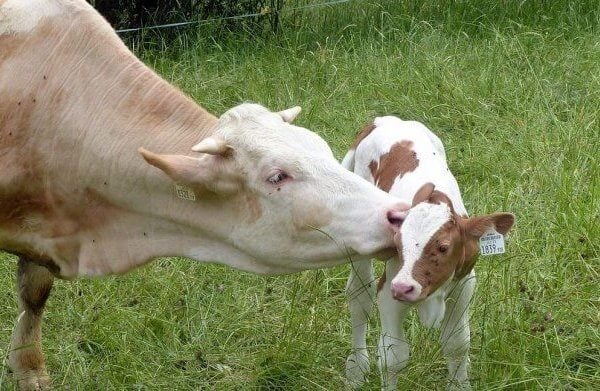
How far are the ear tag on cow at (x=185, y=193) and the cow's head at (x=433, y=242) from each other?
2.41 ft

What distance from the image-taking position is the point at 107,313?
5.17 metres

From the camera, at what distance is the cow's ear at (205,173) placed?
3723 millimetres

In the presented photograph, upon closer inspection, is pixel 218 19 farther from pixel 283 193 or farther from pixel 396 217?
pixel 396 217

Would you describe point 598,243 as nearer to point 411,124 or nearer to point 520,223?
point 520,223

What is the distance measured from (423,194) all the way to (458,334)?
655 mm

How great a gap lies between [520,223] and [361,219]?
2.28 m

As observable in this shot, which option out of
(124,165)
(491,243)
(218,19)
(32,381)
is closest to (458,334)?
(491,243)

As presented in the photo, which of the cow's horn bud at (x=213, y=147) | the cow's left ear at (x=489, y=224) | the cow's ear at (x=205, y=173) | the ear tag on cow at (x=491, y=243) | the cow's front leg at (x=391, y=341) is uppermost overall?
the cow's horn bud at (x=213, y=147)

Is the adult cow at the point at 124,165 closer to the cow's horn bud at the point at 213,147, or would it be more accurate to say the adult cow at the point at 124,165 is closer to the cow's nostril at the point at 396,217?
the cow's horn bud at the point at 213,147

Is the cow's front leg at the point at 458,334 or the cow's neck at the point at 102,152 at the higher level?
the cow's neck at the point at 102,152

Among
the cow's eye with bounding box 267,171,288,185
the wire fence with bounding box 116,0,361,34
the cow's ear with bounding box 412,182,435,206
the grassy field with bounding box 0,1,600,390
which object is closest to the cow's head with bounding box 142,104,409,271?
the cow's eye with bounding box 267,171,288,185

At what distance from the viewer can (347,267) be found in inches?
213

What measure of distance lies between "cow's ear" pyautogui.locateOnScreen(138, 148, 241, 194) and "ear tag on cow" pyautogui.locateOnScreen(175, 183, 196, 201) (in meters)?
0.05

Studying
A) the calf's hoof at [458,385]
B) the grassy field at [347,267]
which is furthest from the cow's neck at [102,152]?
the calf's hoof at [458,385]
